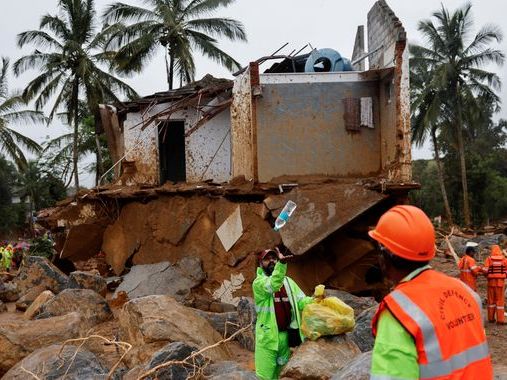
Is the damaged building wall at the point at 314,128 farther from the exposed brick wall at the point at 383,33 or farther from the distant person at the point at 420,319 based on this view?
the distant person at the point at 420,319

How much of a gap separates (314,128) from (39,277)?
7.02 m

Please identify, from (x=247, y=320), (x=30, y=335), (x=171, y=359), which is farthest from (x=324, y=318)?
(x=30, y=335)

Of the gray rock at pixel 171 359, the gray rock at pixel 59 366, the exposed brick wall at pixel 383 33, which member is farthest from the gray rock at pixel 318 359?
the exposed brick wall at pixel 383 33

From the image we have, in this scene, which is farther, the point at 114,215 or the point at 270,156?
the point at 114,215

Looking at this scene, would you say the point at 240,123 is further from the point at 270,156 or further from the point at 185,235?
the point at 185,235

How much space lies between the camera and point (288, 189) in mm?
10422

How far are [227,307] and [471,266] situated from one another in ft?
14.2

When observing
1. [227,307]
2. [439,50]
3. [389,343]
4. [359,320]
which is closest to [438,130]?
[439,50]

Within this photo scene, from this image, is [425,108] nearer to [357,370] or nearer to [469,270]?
[469,270]

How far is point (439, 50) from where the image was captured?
95.7 feet

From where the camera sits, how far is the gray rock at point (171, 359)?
558 centimetres

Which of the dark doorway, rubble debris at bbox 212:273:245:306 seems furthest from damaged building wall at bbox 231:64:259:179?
the dark doorway

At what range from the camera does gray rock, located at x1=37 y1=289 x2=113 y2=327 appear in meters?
10.1

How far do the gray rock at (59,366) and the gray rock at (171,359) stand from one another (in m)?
0.62
